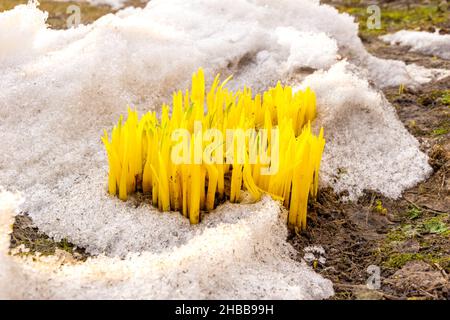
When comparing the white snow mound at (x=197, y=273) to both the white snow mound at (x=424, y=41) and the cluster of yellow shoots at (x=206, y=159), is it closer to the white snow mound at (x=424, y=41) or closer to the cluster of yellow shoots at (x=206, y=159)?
the cluster of yellow shoots at (x=206, y=159)

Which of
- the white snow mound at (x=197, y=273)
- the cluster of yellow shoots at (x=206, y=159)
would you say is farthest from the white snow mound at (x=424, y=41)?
the white snow mound at (x=197, y=273)

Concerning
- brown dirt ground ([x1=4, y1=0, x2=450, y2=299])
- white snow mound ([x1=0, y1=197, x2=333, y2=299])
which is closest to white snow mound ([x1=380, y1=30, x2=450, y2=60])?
brown dirt ground ([x1=4, y1=0, x2=450, y2=299])

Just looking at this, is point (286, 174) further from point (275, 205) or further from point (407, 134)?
point (407, 134)

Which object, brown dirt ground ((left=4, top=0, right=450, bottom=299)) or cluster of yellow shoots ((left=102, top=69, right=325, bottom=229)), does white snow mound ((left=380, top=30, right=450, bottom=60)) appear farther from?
cluster of yellow shoots ((left=102, top=69, right=325, bottom=229))

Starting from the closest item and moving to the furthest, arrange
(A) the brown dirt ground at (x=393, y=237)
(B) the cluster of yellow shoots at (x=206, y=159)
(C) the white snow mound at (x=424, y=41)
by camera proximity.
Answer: (A) the brown dirt ground at (x=393, y=237), (B) the cluster of yellow shoots at (x=206, y=159), (C) the white snow mound at (x=424, y=41)

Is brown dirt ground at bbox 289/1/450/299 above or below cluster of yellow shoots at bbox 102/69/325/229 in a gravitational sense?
below

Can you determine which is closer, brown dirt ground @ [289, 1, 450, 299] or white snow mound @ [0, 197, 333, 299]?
white snow mound @ [0, 197, 333, 299]

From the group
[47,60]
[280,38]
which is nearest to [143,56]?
[47,60]
